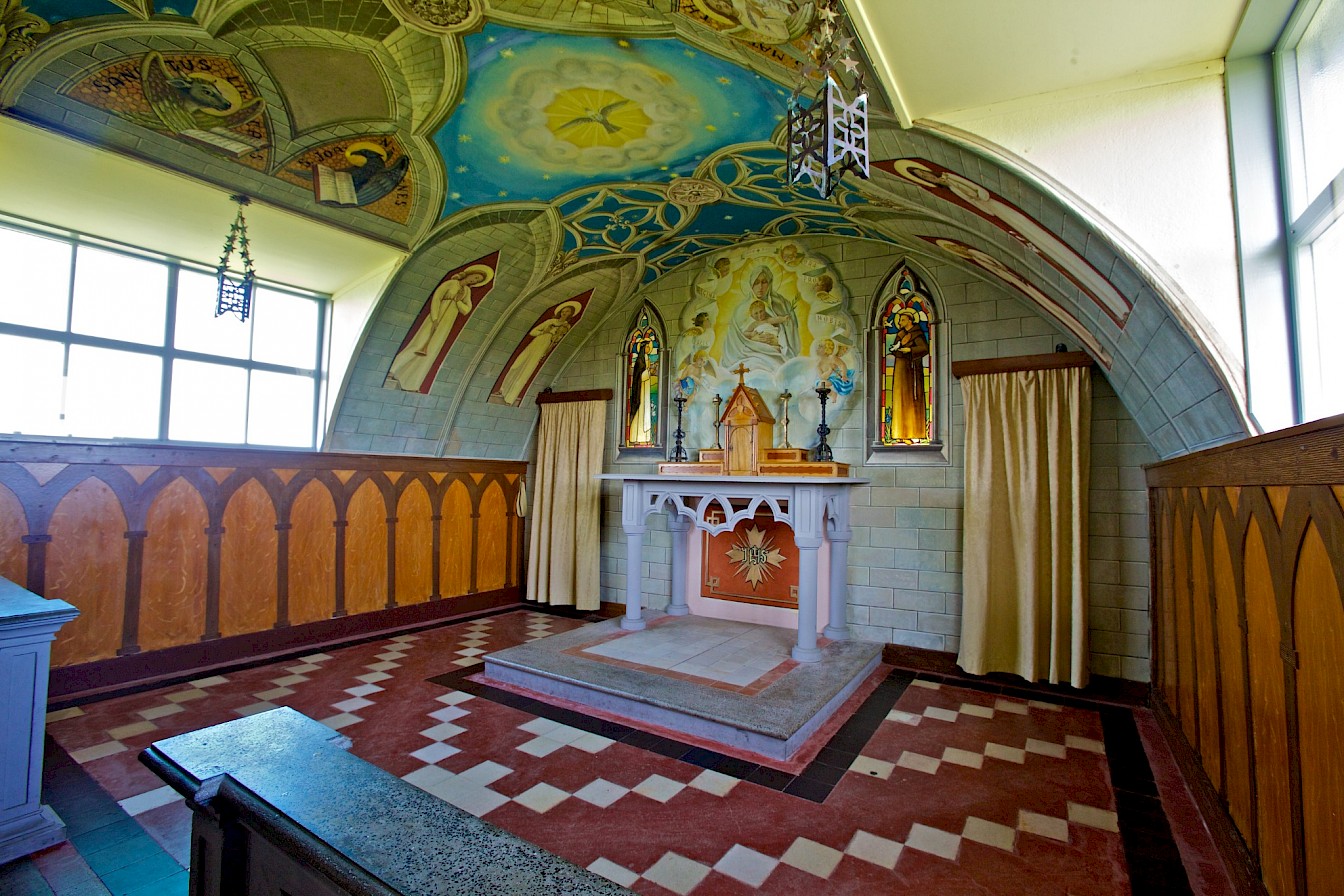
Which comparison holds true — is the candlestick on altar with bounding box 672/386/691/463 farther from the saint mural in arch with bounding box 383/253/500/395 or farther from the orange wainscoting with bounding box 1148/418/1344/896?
the orange wainscoting with bounding box 1148/418/1344/896

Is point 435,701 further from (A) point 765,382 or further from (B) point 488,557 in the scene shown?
(A) point 765,382

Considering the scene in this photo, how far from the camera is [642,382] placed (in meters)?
7.28

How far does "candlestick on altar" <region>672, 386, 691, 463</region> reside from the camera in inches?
262

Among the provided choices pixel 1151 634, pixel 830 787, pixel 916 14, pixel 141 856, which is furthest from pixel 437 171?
pixel 1151 634

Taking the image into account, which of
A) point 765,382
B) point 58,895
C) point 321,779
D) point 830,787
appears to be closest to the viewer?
point 321,779

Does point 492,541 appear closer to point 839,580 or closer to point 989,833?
point 839,580

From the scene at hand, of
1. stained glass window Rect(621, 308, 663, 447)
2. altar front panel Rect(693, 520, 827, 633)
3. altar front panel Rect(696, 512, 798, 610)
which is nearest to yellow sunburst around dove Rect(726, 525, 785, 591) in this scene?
altar front panel Rect(696, 512, 798, 610)

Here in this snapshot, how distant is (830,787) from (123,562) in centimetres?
524

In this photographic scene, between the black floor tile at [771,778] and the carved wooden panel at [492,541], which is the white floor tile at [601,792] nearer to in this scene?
the black floor tile at [771,778]

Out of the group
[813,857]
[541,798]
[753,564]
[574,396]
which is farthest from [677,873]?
[574,396]

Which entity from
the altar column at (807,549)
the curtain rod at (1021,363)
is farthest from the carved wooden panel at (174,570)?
the curtain rod at (1021,363)

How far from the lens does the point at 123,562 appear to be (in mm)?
4852

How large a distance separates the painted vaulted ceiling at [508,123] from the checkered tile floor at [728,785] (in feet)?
6.55

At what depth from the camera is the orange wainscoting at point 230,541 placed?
15.0ft
